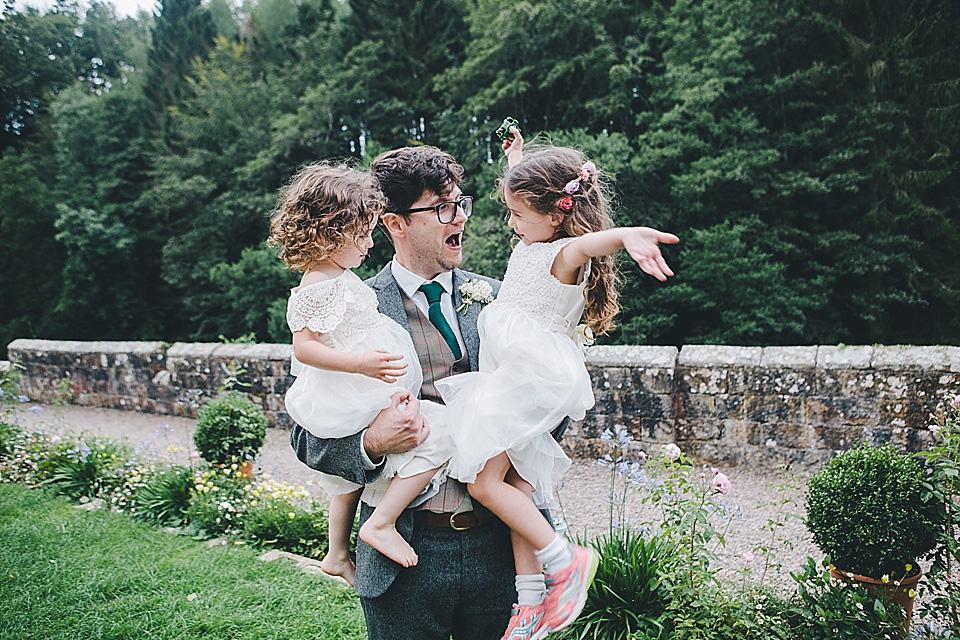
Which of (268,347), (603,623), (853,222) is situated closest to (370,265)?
(268,347)

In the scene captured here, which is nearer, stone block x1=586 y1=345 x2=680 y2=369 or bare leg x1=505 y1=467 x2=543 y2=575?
bare leg x1=505 y1=467 x2=543 y2=575

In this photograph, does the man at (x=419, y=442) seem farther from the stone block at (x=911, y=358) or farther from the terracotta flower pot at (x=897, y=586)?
the stone block at (x=911, y=358)

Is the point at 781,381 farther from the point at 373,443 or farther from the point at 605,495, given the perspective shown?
the point at 373,443

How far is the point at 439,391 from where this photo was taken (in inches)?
73.8

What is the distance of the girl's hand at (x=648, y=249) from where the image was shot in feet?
4.65

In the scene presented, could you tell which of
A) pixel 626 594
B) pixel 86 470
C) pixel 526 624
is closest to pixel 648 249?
pixel 526 624

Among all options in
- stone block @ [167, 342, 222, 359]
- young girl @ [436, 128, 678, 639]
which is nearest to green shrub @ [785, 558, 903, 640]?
young girl @ [436, 128, 678, 639]

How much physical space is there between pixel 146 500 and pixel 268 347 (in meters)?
3.50

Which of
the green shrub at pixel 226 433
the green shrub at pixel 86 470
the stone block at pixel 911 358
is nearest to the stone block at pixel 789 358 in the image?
the stone block at pixel 911 358

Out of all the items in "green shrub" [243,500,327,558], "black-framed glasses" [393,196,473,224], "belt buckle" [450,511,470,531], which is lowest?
"green shrub" [243,500,327,558]

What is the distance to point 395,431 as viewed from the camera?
5.61 feet

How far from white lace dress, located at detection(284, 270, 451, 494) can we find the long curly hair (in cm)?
52

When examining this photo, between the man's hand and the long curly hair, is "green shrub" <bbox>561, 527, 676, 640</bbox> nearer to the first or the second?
the long curly hair

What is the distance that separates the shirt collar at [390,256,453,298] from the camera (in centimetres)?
201
